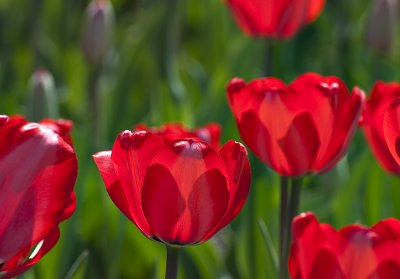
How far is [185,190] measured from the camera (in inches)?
28.8

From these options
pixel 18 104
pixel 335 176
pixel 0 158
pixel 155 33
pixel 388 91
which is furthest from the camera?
pixel 155 33

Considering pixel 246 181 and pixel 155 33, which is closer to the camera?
pixel 246 181

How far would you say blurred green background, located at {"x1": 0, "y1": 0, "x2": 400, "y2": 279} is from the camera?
127 cm

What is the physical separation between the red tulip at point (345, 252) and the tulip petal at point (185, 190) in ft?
0.22

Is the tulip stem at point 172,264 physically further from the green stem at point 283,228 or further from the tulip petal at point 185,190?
the green stem at point 283,228

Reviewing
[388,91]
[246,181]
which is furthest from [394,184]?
[246,181]

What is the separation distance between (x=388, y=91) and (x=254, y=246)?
1.21ft

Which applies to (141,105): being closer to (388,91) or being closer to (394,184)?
(394,184)

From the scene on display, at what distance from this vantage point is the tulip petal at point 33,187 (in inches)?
25.7

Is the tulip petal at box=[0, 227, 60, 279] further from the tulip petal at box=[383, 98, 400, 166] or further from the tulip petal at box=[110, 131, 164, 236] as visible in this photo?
the tulip petal at box=[383, 98, 400, 166]

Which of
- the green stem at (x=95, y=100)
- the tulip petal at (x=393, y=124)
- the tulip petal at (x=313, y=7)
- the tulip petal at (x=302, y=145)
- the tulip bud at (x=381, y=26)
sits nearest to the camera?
the tulip petal at (x=393, y=124)

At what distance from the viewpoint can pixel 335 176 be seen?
1.43m

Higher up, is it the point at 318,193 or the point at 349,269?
the point at 349,269

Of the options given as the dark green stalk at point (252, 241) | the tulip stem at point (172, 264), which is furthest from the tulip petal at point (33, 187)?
the dark green stalk at point (252, 241)
